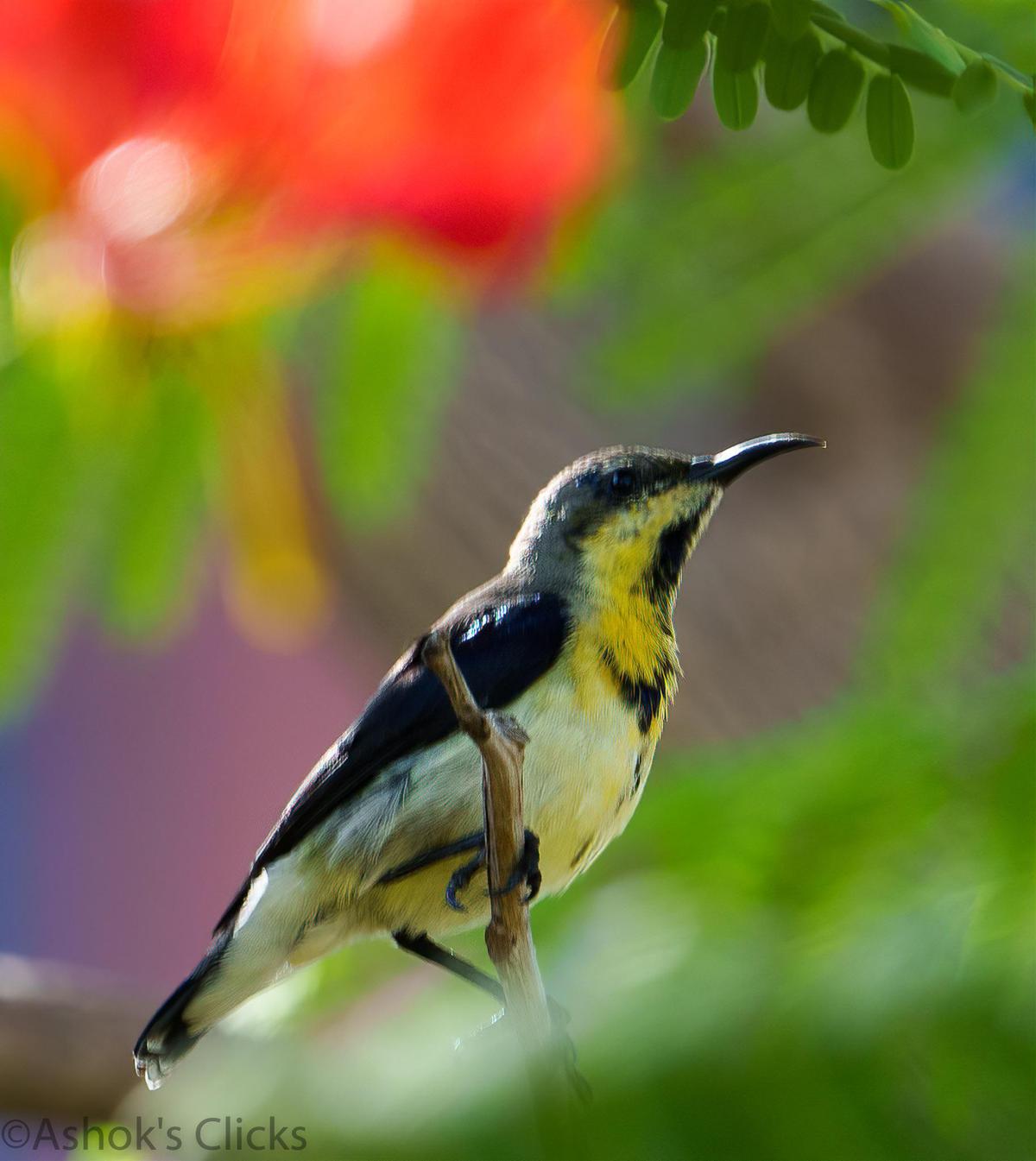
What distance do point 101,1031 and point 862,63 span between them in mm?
867

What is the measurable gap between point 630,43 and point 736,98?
3cm

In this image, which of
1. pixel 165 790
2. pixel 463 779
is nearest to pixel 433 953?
pixel 463 779

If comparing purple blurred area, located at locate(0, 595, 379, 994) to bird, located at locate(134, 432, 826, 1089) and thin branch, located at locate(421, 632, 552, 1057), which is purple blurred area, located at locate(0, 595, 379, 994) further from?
thin branch, located at locate(421, 632, 552, 1057)

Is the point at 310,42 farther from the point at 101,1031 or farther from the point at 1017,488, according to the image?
the point at 101,1031

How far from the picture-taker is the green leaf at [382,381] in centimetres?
76

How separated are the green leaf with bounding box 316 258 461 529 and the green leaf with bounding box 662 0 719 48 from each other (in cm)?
39

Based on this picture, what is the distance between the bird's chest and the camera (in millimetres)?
577

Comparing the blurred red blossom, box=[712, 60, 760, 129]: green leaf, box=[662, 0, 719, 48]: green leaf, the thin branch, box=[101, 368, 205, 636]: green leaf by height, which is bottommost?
the thin branch

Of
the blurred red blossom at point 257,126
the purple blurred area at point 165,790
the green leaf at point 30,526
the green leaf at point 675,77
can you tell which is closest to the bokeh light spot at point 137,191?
the blurred red blossom at point 257,126

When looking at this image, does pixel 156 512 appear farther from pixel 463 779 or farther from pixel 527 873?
pixel 527 873

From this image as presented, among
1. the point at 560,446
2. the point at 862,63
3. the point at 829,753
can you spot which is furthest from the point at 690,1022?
the point at 560,446

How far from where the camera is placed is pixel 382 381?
75 centimetres

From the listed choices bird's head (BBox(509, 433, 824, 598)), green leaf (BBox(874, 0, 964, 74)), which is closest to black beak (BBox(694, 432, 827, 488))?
bird's head (BBox(509, 433, 824, 598))

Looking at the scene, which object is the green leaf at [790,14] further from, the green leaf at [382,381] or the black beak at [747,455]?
the green leaf at [382,381]
